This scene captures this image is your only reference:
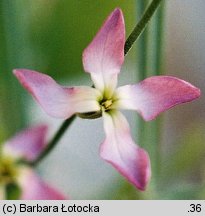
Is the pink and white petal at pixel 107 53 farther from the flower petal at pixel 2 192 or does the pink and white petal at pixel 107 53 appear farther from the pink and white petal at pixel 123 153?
the flower petal at pixel 2 192

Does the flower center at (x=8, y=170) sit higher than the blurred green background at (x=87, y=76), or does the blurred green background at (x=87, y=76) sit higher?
the blurred green background at (x=87, y=76)

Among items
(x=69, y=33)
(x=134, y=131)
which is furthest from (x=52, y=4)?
(x=134, y=131)

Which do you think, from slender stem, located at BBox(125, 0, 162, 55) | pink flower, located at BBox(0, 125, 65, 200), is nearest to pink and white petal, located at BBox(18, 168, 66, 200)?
pink flower, located at BBox(0, 125, 65, 200)

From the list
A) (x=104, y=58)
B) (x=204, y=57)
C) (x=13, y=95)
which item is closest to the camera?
(x=104, y=58)

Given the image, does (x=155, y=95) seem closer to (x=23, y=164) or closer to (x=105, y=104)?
(x=105, y=104)

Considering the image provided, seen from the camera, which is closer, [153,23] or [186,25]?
[153,23]

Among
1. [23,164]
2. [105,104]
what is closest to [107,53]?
[105,104]

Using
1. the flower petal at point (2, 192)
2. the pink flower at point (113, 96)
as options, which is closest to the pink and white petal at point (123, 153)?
the pink flower at point (113, 96)

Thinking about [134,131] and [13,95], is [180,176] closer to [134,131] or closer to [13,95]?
[134,131]
